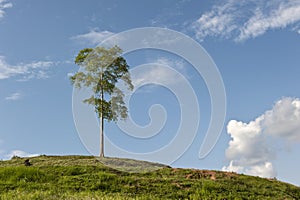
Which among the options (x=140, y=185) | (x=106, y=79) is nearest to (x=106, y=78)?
(x=106, y=79)

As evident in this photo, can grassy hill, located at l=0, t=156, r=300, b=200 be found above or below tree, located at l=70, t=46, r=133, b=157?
below

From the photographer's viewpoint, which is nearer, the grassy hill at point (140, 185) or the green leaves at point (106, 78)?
the grassy hill at point (140, 185)

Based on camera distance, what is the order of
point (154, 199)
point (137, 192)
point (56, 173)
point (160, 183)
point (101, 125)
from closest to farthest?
point (154, 199) → point (137, 192) → point (160, 183) → point (56, 173) → point (101, 125)

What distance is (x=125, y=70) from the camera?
4081 cm

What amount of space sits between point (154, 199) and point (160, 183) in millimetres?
4587

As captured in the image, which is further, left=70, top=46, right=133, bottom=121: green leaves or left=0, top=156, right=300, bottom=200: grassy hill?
left=70, top=46, right=133, bottom=121: green leaves

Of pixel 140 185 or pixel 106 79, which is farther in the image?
pixel 106 79

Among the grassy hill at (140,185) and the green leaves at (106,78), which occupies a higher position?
the green leaves at (106,78)

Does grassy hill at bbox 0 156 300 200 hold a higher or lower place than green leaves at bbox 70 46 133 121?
lower

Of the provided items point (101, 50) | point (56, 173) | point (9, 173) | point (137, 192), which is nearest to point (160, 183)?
point (137, 192)

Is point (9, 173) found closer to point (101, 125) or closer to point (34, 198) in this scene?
point (34, 198)

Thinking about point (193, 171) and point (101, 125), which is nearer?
point (193, 171)

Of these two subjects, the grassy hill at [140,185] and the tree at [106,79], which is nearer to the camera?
the grassy hill at [140,185]

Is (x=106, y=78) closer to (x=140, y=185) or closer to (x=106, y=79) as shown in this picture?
(x=106, y=79)
